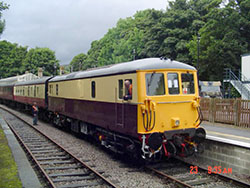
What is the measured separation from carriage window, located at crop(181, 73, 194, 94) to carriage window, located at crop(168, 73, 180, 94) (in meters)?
0.24

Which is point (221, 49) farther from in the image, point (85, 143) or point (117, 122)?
point (117, 122)

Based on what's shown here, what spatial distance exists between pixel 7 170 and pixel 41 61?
7467 cm

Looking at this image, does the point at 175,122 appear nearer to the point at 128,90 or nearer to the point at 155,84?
the point at 155,84

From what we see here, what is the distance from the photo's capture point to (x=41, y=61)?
79625 millimetres

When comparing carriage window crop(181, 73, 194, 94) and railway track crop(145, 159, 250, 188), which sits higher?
carriage window crop(181, 73, 194, 94)

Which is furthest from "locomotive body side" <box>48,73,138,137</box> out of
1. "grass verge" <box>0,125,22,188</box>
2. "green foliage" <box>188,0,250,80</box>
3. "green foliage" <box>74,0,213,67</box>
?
"green foliage" <box>74,0,213,67</box>

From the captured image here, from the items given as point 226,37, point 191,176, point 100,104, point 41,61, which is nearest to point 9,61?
point 41,61

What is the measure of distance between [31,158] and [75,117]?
11.8ft

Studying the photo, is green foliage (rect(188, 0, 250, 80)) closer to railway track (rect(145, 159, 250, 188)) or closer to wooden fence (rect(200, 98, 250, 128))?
wooden fence (rect(200, 98, 250, 128))

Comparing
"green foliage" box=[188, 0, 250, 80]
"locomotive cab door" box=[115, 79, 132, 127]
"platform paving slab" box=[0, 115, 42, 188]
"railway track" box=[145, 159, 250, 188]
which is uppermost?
"green foliage" box=[188, 0, 250, 80]

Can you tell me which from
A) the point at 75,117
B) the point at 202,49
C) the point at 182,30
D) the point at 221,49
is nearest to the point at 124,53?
Answer: the point at 182,30

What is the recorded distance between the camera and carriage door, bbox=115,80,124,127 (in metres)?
9.19

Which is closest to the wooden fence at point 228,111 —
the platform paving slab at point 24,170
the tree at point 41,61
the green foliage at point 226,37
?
the platform paving slab at point 24,170

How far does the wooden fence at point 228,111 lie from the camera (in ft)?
46.8
